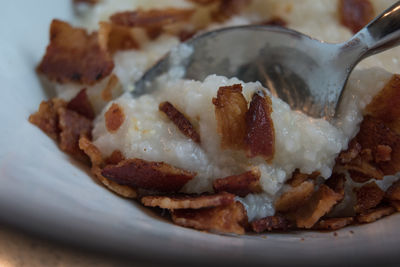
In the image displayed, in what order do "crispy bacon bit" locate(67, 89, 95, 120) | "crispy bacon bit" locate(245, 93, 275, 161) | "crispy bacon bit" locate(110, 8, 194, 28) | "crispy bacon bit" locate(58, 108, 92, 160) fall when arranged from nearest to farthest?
"crispy bacon bit" locate(245, 93, 275, 161) < "crispy bacon bit" locate(58, 108, 92, 160) < "crispy bacon bit" locate(67, 89, 95, 120) < "crispy bacon bit" locate(110, 8, 194, 28)

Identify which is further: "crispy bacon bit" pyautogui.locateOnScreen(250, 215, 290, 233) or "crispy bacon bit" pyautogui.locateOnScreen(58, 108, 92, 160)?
"crispy bacon bit" pyautogui.locateOnScreen(58, 108, 92, 160)

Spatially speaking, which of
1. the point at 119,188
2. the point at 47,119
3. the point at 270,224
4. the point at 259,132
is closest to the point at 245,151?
the point at 259,132

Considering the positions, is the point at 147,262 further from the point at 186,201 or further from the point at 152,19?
the point at 152,19

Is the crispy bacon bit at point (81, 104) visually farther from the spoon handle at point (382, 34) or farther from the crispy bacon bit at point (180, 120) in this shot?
the spoon handle at point (382, 34)

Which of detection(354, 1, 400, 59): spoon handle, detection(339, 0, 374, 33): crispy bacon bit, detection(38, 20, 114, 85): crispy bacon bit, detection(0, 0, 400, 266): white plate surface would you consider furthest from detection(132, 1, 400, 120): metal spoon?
detection(0, 0, 400, 266): white plate surface

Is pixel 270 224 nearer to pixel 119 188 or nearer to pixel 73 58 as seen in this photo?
pixel 119 188

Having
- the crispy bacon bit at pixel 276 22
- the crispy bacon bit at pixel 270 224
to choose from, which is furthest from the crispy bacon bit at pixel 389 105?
the crispy bacon bit at pixel 276 22

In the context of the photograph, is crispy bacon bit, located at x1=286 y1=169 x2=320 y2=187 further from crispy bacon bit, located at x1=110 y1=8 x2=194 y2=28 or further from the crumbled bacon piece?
crispy bacon bit, located at x1=110 y1=8 x2=194 y2=28

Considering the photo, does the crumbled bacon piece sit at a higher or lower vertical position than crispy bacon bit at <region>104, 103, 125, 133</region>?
lower
